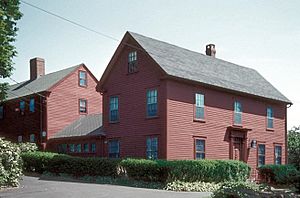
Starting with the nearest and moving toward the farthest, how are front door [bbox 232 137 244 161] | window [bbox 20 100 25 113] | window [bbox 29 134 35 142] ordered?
front door [bbox 232 137 244 161] < window [bbox 29 134 35 142] < window [bbox 20 100 25 113]

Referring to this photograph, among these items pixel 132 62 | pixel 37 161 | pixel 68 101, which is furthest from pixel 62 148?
pixel 132 62

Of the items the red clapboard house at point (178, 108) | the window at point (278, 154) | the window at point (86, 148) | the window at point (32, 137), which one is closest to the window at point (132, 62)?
the red clapboard house at point (178, 108)

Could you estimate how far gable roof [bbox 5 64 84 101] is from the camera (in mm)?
38375

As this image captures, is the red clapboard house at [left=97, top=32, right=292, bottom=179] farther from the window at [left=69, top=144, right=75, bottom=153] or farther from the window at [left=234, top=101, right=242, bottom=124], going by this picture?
the window at [left=69, top=144, right=75, bottom=153]

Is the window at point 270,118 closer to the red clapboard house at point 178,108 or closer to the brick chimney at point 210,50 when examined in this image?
the red clapboard house at point 178,108

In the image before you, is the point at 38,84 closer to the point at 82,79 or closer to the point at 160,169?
the point at 82,79

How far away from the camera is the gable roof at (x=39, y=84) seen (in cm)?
3838

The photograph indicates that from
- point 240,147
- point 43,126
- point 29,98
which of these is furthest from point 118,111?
point 29,98

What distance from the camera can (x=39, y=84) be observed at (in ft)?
132

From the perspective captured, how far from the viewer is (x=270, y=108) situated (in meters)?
33.1

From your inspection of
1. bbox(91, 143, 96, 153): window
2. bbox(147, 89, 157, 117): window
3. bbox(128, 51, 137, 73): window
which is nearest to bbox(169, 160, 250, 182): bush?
bbox(147, 89, 157, 117): window

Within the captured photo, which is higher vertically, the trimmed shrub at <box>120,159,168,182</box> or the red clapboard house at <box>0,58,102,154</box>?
the red clapboard house at <box>0,58,102,154</box>

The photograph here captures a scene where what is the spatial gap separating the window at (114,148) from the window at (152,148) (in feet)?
9.97

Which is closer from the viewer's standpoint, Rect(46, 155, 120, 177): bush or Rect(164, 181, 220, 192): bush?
Rect(164, 181, 220, 192): bush
